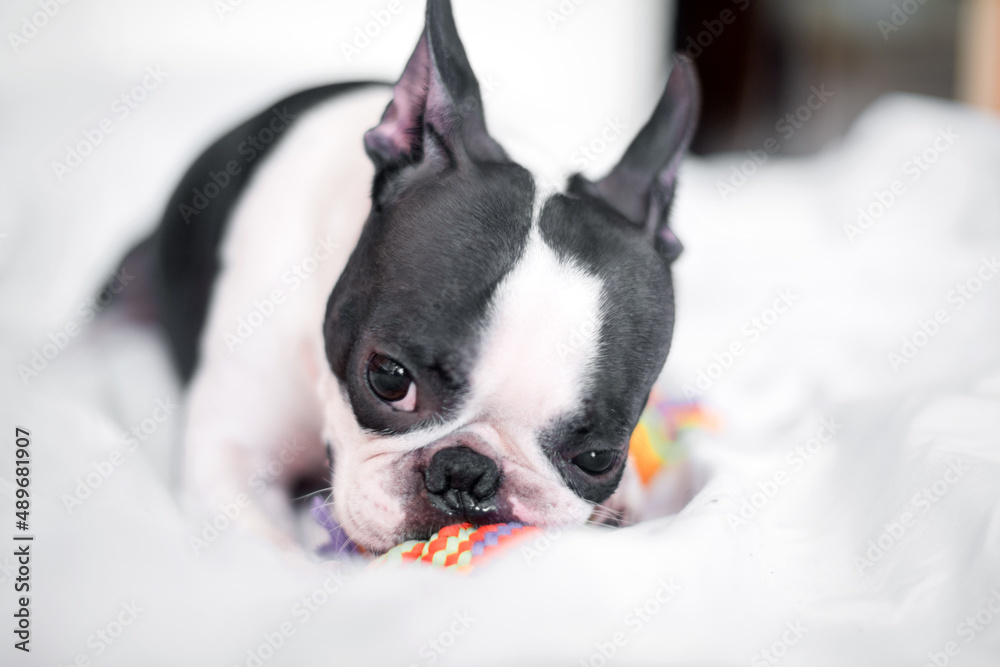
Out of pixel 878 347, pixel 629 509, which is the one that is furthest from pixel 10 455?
pixel 878 347

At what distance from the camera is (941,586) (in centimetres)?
140

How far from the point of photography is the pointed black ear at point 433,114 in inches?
63.7

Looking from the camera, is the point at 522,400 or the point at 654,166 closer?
the point at 522,400

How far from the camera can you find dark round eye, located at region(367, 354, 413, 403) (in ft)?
4.85

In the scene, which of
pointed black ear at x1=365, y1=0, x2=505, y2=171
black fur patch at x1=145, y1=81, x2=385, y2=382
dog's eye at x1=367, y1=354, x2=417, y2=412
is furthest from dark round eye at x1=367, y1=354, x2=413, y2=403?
black fur patch at x1=145, y1=81, x2=385, y2=382

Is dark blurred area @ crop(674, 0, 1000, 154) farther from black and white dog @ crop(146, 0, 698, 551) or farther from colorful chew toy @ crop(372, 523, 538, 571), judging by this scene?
colorful chew toy @ crop(372, 523, 538, 571)

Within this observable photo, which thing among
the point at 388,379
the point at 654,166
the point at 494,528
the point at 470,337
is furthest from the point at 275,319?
the point at 654,166

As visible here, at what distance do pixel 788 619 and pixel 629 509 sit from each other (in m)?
0.55

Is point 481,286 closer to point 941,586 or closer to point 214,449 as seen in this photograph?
point 214,449

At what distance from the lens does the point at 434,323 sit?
143cm

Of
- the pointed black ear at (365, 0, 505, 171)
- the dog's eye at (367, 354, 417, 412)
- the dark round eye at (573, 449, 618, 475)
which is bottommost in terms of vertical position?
the dark round eye at (573, 449, 618, 475)

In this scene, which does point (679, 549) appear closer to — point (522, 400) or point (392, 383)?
point (522, 400)

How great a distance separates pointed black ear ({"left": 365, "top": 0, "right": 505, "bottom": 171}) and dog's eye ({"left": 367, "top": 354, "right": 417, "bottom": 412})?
45cm

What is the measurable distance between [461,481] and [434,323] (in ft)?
0.95
